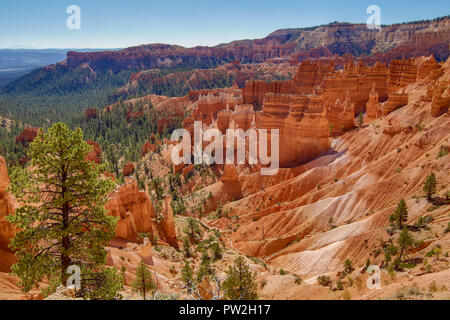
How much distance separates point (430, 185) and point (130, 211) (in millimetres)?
24159

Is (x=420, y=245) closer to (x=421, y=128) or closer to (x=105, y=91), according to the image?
(x=421, y=128)

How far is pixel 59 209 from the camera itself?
418 inches

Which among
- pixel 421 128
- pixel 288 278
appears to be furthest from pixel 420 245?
pixel 421 128

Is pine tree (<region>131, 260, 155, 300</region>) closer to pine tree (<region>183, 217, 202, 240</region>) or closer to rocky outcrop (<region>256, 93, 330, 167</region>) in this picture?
pine tree (<region>183, 217, 202, 240</region>)

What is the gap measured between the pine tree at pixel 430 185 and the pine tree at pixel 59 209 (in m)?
23.3

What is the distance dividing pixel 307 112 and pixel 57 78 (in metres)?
181

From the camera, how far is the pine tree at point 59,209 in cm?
1004

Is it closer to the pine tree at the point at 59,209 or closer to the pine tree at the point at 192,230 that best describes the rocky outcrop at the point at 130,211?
the pine tree at the point at 192,230

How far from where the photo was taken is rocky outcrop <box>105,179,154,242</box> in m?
26.1

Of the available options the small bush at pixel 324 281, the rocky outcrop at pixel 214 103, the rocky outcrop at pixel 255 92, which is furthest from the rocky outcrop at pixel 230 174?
the rocky outcrop at pixel 255 92

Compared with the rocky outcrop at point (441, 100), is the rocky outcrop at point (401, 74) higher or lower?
higher

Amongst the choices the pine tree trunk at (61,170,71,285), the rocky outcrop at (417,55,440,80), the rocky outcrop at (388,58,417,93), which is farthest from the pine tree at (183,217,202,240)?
the rocky outcrop at (417,55,440,80)

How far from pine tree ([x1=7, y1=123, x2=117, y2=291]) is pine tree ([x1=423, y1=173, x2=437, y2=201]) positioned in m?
23.3

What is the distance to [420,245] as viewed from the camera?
1923 centimetres
